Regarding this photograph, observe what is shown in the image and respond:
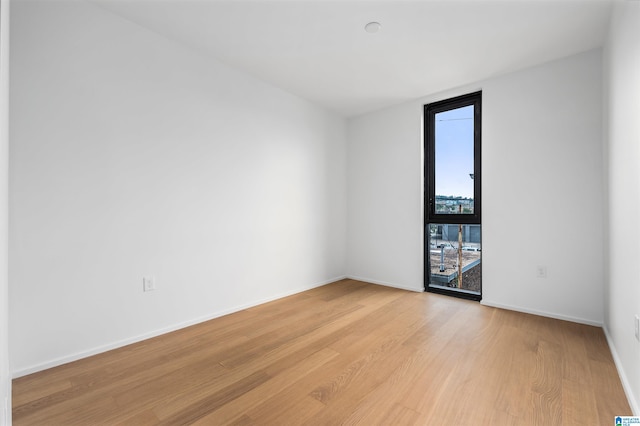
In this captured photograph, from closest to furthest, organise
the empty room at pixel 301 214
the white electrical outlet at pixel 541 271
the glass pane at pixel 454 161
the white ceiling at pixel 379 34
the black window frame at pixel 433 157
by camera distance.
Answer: the empty room at pixel 301 214
the white ceiling at pixel 379 34
the white electrical outlet at pixel 541 271
the black window frame at pixel 433 157
the glass pane at pixel 454 161

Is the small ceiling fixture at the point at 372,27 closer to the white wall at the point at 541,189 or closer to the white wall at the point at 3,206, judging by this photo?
the white wall at the point at 541,189

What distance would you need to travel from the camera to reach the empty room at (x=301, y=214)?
5.51ft

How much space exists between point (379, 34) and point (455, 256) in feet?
8.86

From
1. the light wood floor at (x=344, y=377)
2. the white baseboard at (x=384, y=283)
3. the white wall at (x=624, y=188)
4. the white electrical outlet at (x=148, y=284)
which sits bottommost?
the light wood floor at (x=344, y=377)

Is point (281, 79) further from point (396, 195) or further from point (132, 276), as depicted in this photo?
point (132, 276)

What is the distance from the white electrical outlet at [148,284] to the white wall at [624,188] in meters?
3.13

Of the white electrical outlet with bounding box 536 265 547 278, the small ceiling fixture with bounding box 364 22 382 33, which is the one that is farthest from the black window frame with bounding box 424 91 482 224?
the small ceiling fixture with bounding box 364 22 382 33

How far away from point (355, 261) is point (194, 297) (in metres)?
2.49

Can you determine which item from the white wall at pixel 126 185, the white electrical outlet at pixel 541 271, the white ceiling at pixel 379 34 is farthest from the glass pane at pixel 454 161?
the white wall at pixel 126 185

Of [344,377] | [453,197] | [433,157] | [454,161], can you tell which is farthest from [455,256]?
[344,377]

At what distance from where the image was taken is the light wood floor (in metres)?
1.51

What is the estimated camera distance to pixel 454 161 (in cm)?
368

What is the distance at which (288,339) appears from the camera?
2.40m

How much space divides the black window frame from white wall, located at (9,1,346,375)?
74.9 inches
